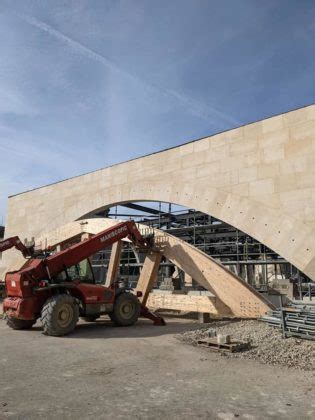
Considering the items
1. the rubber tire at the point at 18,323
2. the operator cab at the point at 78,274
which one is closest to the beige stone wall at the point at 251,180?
the operator cab at the point at 78,274

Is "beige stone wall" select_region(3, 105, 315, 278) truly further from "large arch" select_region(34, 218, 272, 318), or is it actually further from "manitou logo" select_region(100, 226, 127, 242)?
"manitou logo" select_region(100, 226, 127, 242)

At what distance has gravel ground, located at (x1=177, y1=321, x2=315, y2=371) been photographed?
23.5ft

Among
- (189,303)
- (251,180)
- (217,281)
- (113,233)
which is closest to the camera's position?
(217,281)

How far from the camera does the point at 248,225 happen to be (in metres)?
12.8

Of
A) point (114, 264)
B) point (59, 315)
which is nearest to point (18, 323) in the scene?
point (59, 315)

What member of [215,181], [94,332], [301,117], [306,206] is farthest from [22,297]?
[301,117]

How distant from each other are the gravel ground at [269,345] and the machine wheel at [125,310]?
7.89ft

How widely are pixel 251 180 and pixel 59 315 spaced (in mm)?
7097

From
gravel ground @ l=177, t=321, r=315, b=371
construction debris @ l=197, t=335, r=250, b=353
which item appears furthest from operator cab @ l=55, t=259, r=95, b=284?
construction debris @ l=197, t=335, r=250, b=353

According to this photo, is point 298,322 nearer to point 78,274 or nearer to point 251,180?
point 251,180

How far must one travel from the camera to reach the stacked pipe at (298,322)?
830 cm

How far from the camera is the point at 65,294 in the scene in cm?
1067

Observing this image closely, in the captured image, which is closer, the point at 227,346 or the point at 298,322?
the point at 227,346

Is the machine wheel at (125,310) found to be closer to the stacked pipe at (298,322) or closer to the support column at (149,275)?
the support column at (149,275)
